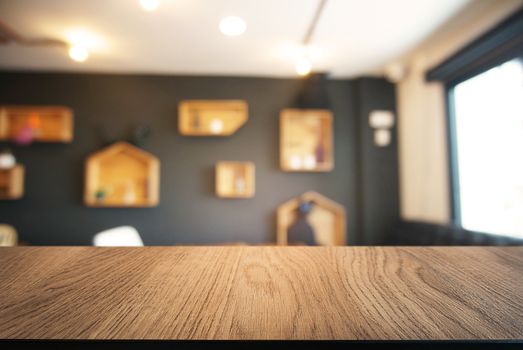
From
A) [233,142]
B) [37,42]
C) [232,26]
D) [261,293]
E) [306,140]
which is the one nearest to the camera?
[261,293]

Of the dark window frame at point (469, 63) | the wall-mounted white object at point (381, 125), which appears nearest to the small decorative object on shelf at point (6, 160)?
the wall-mounted white object at point (381, 125)

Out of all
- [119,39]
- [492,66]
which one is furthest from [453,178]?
[119,39]

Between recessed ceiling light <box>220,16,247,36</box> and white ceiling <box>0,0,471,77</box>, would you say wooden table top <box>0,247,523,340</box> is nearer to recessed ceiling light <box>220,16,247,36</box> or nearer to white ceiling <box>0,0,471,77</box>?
white ceiling <box>0,0,471,77</box>

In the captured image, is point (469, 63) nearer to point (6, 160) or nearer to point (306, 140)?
point (306, 140)

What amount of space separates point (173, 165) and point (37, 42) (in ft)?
5.88

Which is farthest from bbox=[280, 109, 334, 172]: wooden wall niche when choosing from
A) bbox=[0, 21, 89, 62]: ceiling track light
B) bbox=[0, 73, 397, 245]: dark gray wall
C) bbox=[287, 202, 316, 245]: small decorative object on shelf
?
bbox=[0, 21, 89, 62]: ceiling track light

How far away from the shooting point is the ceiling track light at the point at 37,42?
8.45ft

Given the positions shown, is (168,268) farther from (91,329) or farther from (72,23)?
(72,23)

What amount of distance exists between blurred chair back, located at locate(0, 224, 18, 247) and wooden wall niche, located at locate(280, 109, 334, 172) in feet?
10.6

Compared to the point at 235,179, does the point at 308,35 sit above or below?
above

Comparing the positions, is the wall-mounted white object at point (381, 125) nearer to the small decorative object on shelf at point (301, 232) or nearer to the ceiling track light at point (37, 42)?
the small decorative object on shelf at point (301, 232)

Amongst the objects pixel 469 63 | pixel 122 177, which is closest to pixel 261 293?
pixel 469 63

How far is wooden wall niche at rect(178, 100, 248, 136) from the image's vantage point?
3.50m

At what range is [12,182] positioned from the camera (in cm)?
338
